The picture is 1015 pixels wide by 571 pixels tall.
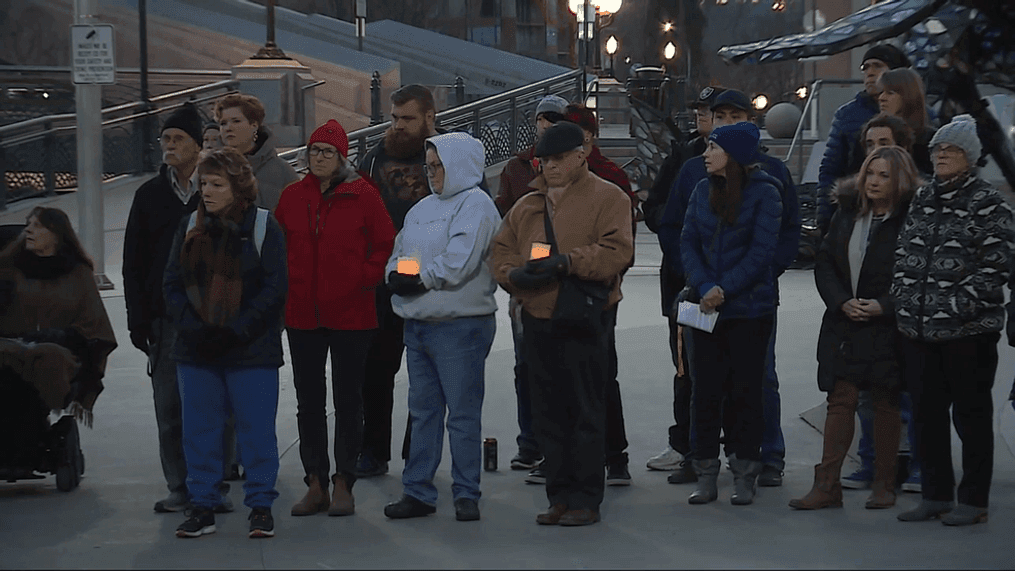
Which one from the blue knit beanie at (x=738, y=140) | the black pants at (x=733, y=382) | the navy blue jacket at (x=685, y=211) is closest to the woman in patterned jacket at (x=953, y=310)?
the navy blue jacket at (x=685, y=211)

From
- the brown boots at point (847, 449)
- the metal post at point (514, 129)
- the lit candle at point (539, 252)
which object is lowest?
the brown boots at point (847, 449)

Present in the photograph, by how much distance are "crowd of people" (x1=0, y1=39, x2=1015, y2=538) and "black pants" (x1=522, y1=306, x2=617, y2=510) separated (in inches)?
0.5

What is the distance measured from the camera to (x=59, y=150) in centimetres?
2203

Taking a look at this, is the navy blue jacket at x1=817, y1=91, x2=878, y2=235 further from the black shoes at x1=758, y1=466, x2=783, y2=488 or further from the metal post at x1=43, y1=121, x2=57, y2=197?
the metal post at x1=43, y1=121, x2=57, y2=197

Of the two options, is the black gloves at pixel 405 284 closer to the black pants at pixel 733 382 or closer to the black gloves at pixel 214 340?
the black gloves at pixel 214 340

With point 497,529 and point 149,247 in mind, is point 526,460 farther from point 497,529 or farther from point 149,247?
point 149,247

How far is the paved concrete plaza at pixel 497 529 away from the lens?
6391 mm

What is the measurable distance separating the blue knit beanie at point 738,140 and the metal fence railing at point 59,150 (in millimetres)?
Answer: 14054

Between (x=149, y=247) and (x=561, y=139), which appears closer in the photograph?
(x=561, y=139)

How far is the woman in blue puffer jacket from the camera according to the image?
741 cm

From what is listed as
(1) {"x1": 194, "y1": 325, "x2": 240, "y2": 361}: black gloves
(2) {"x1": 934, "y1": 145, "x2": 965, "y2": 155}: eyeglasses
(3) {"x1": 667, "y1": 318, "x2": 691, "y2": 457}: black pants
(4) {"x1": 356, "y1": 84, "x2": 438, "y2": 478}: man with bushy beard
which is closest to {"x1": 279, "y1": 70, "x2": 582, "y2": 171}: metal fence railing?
(4) {"x1": 356, "y1": 84, "x2": 438, "y2": 478}: man with bushy beard

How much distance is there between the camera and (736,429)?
755cm

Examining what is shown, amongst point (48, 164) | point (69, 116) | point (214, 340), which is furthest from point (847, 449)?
point (69, 116)

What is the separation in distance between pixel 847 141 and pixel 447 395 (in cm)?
288
